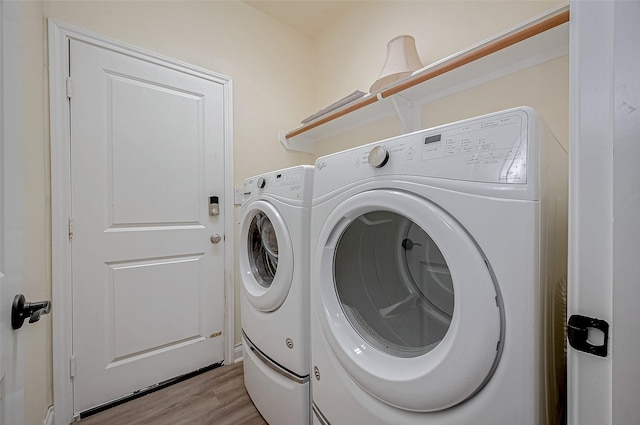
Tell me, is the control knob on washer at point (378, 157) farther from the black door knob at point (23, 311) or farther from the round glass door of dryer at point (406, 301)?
the black door knob at point (23, 311)

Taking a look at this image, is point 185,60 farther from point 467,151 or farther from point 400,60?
point 467,151

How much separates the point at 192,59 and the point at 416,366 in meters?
1.94

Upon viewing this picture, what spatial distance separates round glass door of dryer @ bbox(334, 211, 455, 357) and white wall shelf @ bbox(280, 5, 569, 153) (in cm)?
73

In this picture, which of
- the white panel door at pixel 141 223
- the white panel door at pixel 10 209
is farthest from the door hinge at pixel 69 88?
the white panel door at pixel 10 209

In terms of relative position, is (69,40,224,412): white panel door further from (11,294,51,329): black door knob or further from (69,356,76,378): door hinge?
(11,294,51,329): black door knob

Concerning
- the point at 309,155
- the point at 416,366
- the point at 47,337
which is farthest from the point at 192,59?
the point at 416,366

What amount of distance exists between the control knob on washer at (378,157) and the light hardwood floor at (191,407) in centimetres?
128

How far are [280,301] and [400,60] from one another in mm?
1333

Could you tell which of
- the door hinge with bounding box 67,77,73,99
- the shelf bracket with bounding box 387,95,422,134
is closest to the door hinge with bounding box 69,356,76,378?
the door hinge with bounding box 67,77,73,99

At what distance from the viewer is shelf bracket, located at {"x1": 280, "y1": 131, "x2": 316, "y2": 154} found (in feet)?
6.59

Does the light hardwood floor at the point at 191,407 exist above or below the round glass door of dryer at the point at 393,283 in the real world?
below

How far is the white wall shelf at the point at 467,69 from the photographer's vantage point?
888 millimetres

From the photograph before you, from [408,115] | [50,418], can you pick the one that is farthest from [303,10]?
[50,418]

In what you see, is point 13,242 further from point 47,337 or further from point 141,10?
point 141,10
